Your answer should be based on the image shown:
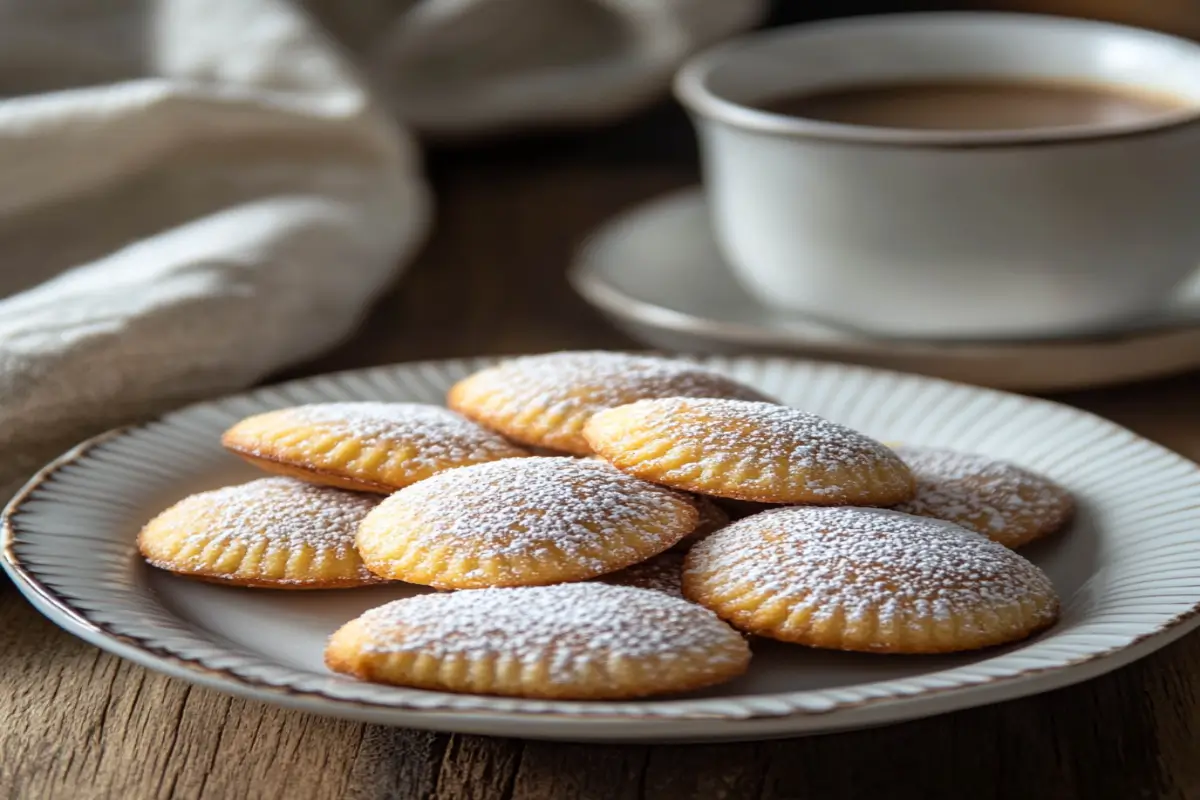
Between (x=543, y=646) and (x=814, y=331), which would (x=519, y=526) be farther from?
(x=814, y=331)

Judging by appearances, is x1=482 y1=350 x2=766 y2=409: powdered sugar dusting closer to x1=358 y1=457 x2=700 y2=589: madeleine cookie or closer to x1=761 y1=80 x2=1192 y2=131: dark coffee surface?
x1=358 y1=457 x2=700 y2=589: madeleine cookie

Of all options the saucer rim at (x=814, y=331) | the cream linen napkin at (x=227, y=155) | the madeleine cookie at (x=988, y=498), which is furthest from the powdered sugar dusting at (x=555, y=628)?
the saucer rim at (x=814, y=331)

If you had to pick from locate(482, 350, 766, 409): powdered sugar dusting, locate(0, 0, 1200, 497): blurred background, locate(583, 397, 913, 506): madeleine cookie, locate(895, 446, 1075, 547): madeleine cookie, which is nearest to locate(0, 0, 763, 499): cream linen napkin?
locate(0, 0, 1200, 497): blurred background

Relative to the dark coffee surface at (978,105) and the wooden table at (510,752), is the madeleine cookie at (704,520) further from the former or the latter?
the dark coffee surface at (978,105)

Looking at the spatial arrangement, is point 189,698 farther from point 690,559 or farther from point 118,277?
point 118,277

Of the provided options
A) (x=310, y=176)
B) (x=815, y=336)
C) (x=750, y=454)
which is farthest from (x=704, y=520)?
(x=310, y=176)

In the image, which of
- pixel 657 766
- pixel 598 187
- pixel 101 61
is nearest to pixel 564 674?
pixel 657 766

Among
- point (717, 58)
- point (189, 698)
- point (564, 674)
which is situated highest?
Answer: point (717, 58)
